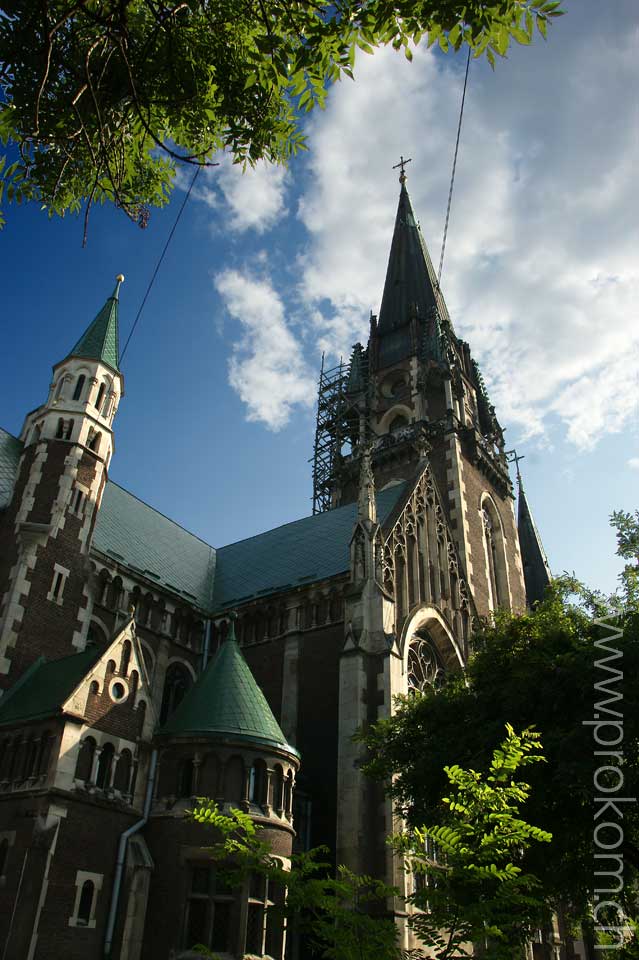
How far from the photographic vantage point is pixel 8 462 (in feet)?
79.6

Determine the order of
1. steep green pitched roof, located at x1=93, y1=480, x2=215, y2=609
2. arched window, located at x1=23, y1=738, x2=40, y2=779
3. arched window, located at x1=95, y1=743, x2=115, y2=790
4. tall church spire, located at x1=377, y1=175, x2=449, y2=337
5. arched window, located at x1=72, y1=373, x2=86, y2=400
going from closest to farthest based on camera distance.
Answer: arched window, located at x1=23, y1=738, x2=40, y2=779, arched window, located at x1=95, y1=743, x2=115, y2=790, arched window, located at x1=72, y1=373, x2=86, y2=400, steep green pitched roof, located at x1=93, y1=480, x2=215, y2=609, tall church spire, located at x1=377, y1=175, x2=449, y2=337

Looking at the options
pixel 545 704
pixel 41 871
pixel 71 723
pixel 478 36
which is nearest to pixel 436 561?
pixel 545 704

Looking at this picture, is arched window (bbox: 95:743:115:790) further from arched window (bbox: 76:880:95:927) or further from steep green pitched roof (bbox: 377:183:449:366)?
steep green pitched roof (bbox: 377:183:449:366)

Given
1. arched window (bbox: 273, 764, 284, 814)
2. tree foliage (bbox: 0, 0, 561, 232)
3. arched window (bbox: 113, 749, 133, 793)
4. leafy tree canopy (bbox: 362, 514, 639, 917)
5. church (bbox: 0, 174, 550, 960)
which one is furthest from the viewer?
arched window (bbox: 273, 764, 284, 814)

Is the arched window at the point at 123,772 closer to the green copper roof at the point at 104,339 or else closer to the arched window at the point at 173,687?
the arched window at the point at 173,687

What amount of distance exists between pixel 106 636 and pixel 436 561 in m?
12.5

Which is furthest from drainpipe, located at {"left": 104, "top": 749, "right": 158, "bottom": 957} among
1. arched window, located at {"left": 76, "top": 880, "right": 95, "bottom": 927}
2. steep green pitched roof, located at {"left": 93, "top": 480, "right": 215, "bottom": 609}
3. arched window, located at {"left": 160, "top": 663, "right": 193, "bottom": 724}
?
steep green pitched roof, located at {"left": 93, "top": 480, "right": 215, "bottom": 609}

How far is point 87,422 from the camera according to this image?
24.8 metres

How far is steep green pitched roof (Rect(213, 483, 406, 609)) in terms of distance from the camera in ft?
89.7

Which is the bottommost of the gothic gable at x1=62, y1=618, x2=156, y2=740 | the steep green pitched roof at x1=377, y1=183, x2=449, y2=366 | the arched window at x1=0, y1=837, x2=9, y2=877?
the arched window at x1=0, y1=837, x2=9, y2=877

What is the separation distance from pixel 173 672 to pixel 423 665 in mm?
8617

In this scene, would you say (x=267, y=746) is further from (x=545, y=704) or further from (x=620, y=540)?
(x=620, y=540)

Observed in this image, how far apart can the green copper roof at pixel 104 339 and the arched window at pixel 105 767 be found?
14405mm

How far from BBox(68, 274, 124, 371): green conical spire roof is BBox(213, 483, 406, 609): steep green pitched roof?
31.8ft
